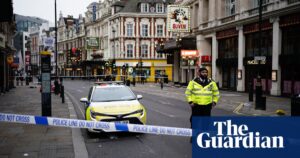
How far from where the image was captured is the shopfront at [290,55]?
24.9 meters

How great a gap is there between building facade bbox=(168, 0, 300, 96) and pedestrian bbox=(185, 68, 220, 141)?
A: 1184cm

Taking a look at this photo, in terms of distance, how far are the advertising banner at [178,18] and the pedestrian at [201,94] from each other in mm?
29512

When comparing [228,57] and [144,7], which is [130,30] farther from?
[228,57]

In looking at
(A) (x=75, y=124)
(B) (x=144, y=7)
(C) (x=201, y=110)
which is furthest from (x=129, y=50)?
(A) (x=75, y=124)

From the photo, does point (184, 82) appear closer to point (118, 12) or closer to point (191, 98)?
point (118, 12)

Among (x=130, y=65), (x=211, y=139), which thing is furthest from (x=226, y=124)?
(x=130, y=65)

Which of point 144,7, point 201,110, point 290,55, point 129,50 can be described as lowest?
point 201,110

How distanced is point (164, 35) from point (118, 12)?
9.85 m

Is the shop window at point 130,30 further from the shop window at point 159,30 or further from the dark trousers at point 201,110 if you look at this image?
the dark trousers at point 201,110

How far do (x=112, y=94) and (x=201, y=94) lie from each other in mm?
3647

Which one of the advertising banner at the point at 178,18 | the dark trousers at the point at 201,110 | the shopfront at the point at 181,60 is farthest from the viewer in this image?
the shopfront at the point at 181,60

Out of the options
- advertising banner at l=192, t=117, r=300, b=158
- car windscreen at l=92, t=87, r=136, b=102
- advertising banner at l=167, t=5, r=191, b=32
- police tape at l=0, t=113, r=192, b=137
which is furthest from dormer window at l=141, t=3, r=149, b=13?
police tape at l=0, t=113, r=192, b=137

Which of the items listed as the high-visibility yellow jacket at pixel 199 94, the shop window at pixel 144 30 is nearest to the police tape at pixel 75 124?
the high-visibility yellow jacket at pixel 199 94

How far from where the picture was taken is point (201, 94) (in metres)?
9.01
